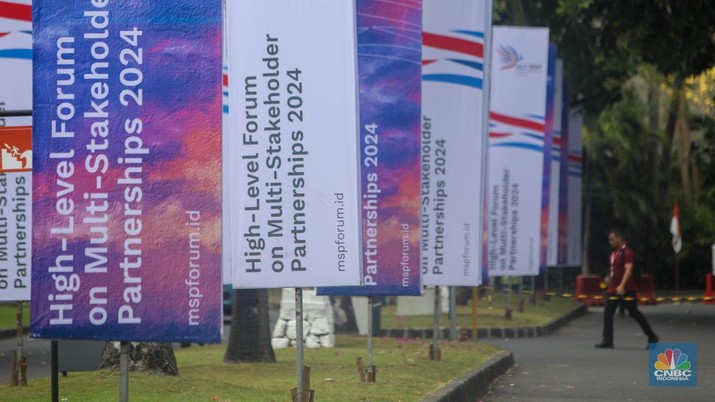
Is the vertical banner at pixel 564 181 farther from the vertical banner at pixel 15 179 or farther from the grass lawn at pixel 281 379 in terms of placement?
the vertical banner at pixel 15 179

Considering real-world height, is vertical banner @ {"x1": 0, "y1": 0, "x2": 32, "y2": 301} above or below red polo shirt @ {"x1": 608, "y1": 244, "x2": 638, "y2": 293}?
above

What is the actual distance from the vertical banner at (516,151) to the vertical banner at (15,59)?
12622mm

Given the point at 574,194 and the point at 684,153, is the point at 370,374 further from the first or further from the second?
the point at 684,153

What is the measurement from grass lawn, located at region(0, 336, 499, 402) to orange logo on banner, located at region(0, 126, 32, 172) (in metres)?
2.99

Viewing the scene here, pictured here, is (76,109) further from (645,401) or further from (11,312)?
(11,312)

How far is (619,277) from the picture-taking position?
23.7 m

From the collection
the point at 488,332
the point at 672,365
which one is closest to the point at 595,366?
the point at 672,365

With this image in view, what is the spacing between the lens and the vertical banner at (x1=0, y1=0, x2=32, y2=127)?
44.7ft

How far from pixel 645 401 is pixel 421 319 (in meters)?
13.8

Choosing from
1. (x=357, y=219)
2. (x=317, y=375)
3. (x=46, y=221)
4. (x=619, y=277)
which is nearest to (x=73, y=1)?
(x=46, y=221)

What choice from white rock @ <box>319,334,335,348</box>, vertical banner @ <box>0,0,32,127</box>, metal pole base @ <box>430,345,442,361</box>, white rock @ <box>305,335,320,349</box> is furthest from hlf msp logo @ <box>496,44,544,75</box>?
vertical banner @ <box>0,0,32,127</box>

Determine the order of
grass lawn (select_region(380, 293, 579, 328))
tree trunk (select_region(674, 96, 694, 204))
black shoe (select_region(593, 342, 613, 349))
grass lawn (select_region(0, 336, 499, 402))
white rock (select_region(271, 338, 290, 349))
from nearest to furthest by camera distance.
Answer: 1. grass lawn (select_region(0, 336, 499, 402))
2. white rock (select_region(271, 338, 290, 349))
3. black shoe (select_region(593, 342, 613, 349))
4. grass lawn (select_region(380, 293, 579, 328))
5. tree trunk (select_region(674, 96, 694, 204))

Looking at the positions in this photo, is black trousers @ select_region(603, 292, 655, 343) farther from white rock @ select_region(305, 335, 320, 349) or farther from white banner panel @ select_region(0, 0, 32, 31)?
white banner panel @ select_region(0, 0, 32, 31)

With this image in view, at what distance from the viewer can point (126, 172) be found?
26.8ft
